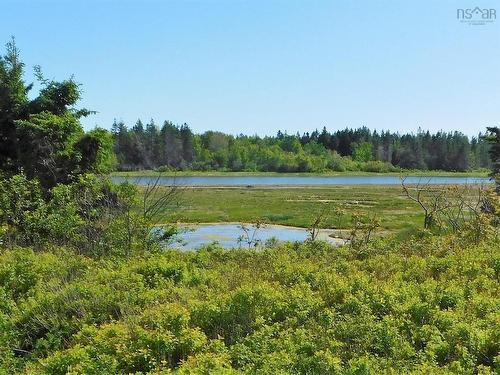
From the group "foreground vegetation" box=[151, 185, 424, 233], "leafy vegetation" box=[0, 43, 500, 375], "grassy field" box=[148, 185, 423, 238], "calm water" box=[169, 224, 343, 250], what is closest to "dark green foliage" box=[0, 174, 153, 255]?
"leafy vegetation" box=[0, 43, 500, 375]

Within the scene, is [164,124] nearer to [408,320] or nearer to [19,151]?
[19,151]

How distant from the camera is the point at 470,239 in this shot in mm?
12359

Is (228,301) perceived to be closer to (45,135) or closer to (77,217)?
(77,217)

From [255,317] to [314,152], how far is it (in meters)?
118

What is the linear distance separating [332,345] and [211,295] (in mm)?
2526

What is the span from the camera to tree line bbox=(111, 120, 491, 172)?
103 m

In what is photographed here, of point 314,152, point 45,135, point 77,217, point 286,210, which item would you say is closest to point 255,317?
point 77,217

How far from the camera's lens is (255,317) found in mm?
6863

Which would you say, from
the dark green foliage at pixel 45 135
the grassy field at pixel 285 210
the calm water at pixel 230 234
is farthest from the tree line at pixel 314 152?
the dark green foliage at pixel 45 135

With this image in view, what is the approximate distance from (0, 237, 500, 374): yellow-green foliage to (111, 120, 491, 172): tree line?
88.1 meters

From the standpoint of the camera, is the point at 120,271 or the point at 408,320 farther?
the point at 120,271

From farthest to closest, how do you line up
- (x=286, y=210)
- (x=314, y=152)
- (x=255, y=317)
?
(x=314, y=152)
(x=286, y=210)
(x=255, y=317)

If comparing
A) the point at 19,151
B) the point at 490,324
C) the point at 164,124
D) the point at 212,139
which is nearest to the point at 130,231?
the point at 19,151

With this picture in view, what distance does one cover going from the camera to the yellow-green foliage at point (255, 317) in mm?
5500
